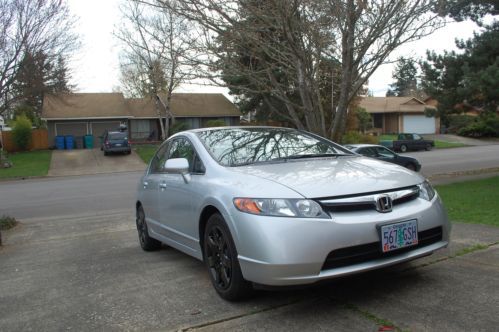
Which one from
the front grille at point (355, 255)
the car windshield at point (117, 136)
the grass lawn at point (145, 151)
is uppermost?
the car windshield at point (117, 136)

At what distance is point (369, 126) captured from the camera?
172 ft

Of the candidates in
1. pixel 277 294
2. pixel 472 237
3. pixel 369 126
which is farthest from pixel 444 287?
pixel 369 126

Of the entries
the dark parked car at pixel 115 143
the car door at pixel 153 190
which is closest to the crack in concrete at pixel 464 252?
the car door at pixel 153 190

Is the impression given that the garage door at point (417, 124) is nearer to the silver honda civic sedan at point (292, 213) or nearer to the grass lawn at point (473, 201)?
the grass lawn at point (473, 201)

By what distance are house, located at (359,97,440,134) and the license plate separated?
174ft

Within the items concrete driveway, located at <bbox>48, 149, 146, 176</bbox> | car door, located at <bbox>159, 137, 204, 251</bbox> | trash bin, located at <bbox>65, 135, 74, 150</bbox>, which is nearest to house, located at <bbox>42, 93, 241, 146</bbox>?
trash bin, located at <bbox>65, 135, 74, 150</bbox>

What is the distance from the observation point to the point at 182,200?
4988 millimetres

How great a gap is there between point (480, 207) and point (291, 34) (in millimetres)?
4293

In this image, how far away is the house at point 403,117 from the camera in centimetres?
5678

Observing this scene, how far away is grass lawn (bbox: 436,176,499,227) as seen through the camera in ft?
23.8

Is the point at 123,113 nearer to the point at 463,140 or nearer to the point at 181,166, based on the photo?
the point at 463,140

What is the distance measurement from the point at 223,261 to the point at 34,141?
40.4 metres

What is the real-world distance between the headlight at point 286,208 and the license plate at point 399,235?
19.2 inches

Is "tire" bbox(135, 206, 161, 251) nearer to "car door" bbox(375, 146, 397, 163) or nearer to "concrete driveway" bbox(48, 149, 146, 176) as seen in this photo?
"car door" bbox(375, 146, 397, 163)
